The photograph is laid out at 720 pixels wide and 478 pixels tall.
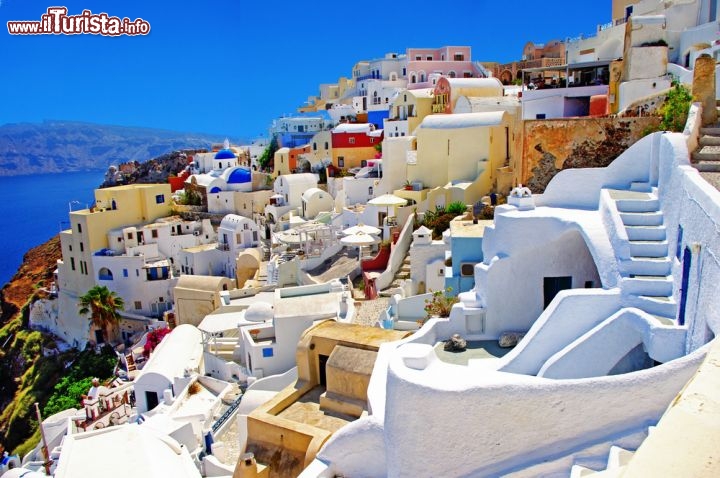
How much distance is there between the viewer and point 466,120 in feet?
95.2

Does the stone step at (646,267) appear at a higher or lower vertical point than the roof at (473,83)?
lower

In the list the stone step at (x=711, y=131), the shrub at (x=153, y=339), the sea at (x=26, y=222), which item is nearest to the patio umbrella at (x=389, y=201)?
the shrub at (x=153, y=339)

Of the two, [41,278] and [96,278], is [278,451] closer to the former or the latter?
[96,278]

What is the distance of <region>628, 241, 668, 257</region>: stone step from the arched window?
31.3 m

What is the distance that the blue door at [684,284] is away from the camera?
7621 millimetres

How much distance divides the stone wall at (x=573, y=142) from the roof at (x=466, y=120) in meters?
10.1

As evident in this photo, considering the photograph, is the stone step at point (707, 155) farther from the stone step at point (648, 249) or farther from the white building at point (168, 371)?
the white building at point (168, 371)

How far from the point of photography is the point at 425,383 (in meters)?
7.45

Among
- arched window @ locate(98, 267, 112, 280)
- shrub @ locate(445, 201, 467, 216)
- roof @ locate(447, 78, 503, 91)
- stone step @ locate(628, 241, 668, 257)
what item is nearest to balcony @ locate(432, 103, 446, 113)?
roof @ locate(447, 78, 503, 91)

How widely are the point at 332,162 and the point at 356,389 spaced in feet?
117

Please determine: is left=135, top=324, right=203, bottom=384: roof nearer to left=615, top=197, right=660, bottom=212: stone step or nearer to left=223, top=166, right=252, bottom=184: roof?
left=615, top=197, right=660, bottom=212: stone step

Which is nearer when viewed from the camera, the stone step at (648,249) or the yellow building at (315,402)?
the stone step at (648,249)

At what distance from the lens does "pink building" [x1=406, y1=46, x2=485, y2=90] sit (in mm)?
52562

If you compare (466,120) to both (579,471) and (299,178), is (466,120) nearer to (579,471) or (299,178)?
(299,178)
